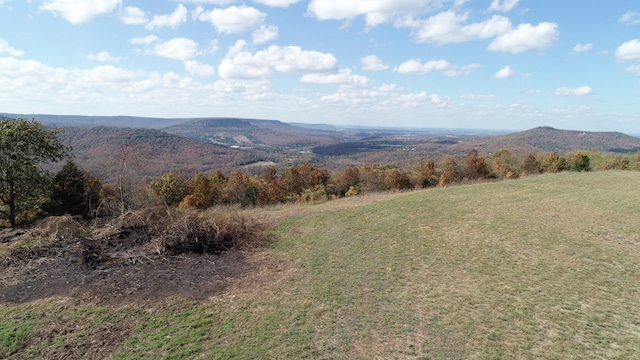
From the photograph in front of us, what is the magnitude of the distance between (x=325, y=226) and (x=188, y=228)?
18.6ft

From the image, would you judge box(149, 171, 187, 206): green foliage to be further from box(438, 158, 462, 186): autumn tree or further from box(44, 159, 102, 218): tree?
box(438, 158, 462, 186): autumn tree

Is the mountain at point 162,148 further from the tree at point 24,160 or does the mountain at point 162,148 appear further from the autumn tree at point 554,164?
the autumn tree at point 554,164

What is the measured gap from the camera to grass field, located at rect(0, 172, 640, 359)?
19.0 feet

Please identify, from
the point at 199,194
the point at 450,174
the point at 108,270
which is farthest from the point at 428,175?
the point at 108,270

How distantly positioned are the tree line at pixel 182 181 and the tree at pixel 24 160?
0.11ft

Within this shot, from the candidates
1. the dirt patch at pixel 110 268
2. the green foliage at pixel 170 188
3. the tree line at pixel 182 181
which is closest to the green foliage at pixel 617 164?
the tree line at pixel 182 181

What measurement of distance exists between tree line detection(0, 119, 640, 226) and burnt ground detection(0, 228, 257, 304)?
8.27 ft

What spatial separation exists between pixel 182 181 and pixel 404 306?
38698mm

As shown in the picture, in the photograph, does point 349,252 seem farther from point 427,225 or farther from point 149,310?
point 149,310

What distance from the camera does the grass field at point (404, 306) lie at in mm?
5781

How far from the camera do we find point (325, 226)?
1417cm

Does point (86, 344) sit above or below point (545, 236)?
below

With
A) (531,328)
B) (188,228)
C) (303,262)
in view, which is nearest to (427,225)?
(303,262)

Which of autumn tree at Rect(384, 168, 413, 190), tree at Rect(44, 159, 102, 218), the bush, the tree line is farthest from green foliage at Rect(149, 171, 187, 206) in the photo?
autumn tree at Rect(384, 168, 413, 190)
